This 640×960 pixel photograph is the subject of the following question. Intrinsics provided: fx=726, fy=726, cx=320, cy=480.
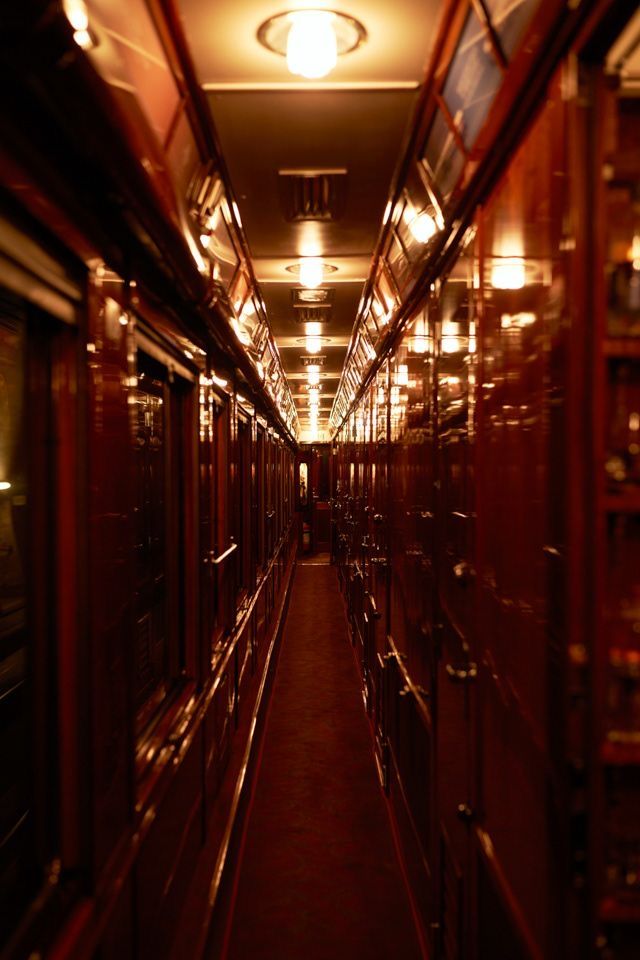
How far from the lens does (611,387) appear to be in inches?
50.3

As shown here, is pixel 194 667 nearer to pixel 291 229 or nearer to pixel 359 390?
pixel 291 229

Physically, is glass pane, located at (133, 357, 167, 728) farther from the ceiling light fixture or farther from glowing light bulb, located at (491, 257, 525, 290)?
glowing light bulb, located at (491, 257, 525, 290)

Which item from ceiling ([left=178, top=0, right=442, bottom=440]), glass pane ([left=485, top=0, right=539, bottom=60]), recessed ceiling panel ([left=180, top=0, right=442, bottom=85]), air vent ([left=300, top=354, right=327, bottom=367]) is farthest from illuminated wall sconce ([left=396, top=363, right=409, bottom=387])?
air vent ([left=300, top=354, right=327, bottom=367])

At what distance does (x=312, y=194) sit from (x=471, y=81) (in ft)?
5.45

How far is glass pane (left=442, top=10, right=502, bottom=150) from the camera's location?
5.96 ft

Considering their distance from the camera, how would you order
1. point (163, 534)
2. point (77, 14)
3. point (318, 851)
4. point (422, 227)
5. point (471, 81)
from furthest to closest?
1. point (318, 851)
2. point (163, 534)
3. point (422, 227)
4. point (471, 81)
5. point (77, 14)

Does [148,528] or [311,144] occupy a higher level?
[311,144]

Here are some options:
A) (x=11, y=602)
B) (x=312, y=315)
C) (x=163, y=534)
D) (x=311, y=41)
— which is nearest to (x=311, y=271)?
(x=312, y=315)

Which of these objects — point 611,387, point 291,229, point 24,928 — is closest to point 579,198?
point 611,387

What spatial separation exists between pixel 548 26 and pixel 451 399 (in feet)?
4.34

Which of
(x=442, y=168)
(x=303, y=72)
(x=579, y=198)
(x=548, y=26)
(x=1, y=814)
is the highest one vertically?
(x=303, y=72)

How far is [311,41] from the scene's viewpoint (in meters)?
2.17

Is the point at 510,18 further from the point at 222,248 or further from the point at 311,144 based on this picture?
the point at 222,248

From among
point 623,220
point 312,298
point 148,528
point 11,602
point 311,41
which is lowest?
point 11,602
